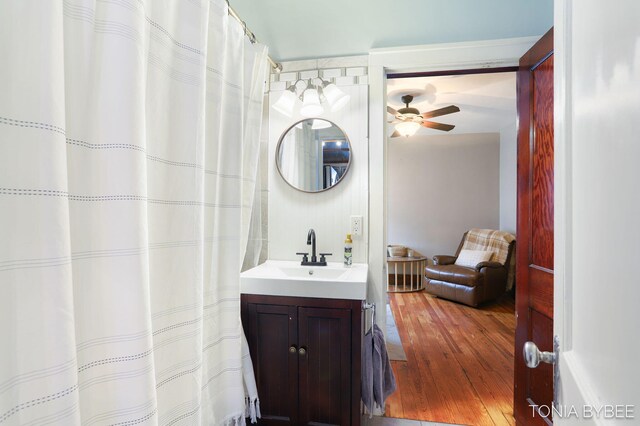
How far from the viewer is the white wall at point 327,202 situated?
1.83 metres

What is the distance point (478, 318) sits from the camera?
135 inches

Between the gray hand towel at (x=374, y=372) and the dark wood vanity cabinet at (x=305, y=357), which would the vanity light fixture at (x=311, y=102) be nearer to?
the dark wood vanity cabinet at (x=305, y=357)

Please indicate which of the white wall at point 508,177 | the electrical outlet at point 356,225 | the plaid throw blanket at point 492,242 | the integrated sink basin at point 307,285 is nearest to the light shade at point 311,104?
the electrical outlet at point 356,225

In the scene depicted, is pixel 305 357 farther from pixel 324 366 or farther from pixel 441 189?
pixel 441 189

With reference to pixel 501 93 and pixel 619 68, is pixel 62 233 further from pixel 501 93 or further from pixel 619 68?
pixel 501 93

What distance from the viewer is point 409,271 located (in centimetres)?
469

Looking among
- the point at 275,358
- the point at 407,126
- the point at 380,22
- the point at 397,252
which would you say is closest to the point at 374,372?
the point at 275,358

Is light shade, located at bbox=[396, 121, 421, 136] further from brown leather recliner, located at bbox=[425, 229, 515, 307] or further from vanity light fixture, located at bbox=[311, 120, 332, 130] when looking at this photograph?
brown leather recliner, located at bbox=[425, 229, 515, 307]

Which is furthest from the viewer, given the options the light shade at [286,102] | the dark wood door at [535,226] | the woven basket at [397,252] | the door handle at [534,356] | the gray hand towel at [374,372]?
the woven basket at [397,252]

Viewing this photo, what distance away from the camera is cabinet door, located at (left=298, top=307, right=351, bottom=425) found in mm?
1393

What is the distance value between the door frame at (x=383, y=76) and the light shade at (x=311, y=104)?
33 centimetres

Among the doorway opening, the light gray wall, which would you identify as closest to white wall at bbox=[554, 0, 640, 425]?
the doorway opening

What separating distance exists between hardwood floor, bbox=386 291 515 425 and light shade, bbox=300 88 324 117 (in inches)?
75.4

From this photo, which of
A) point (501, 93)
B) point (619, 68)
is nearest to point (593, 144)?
point (619, 68)
